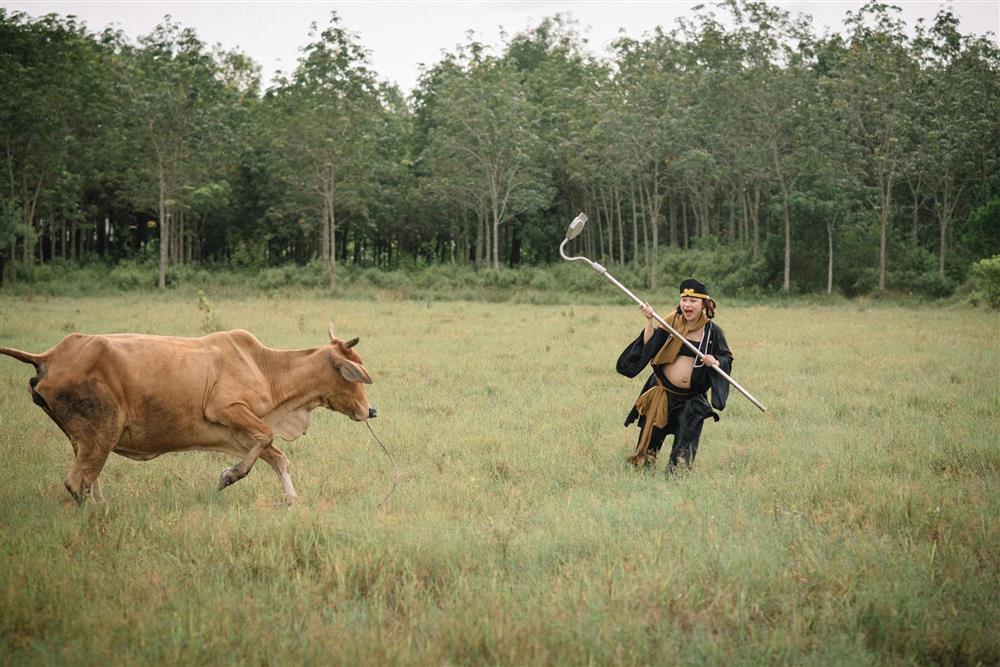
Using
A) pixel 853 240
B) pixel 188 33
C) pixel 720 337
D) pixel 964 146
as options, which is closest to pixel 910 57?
pixel 964 146

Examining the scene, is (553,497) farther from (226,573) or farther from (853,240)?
(853,240)

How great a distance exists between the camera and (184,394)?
22.5 ft

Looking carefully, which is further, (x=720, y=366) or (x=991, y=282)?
(x=991, y=282)

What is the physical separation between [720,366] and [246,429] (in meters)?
4.15

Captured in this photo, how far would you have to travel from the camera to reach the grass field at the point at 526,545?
4.60 metres

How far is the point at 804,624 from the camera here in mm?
4871

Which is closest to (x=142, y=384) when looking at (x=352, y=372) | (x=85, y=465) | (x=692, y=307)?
(x=85, y=465)

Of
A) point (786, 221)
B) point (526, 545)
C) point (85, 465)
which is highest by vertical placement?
point (786, 221)

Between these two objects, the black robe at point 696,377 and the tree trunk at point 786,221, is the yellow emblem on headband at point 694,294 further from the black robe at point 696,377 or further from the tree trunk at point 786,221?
the tree trunk at point 786,221

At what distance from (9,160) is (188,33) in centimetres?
900

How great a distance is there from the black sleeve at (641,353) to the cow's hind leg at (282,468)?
319cm

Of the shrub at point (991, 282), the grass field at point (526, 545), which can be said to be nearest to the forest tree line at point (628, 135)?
the shrub at point (991, 282)

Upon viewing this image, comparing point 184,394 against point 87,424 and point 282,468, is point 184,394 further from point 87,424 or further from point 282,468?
point 282,468

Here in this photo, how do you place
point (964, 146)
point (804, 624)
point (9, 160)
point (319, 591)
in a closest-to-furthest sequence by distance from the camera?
1. point (804, 624)
2. point (319, 591)
3. point (9, 160)
4. point (964, 146)
